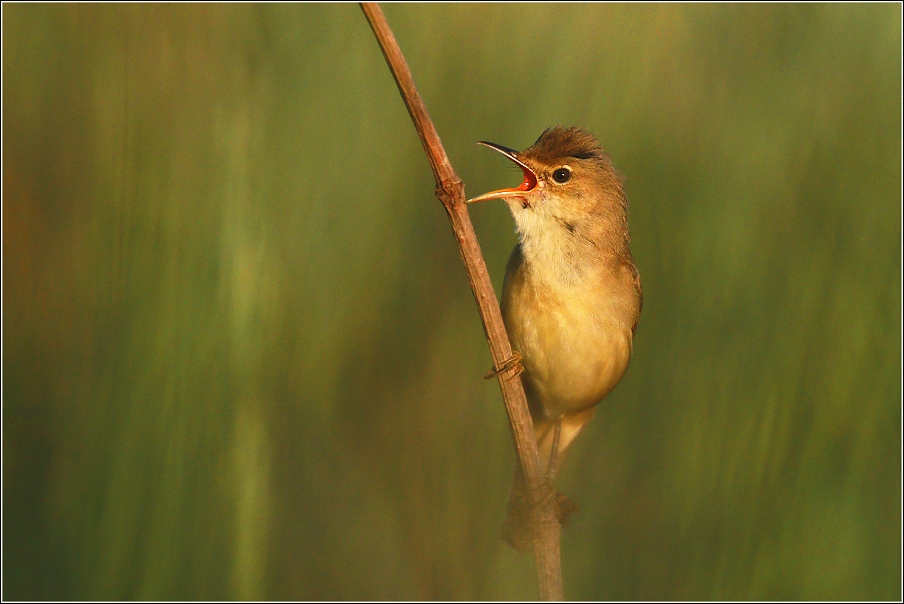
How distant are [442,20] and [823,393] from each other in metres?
1.54

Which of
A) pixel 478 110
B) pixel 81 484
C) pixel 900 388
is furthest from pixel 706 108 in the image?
pixel 81 484

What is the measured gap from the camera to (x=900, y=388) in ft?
5.61

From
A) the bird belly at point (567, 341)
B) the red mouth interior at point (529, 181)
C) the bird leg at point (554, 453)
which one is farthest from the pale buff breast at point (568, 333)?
the bird leg at point (554, 453)

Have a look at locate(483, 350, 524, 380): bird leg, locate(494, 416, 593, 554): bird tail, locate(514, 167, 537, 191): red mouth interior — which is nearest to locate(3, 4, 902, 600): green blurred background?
locate(494, 416, 593, 554): bird tail

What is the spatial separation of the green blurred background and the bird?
4.9 inches

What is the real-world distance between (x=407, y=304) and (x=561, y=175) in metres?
0.66

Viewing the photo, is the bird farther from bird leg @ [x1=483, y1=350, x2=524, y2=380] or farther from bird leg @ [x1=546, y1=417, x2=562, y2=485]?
bird leg @ [x1=546, y1=417, x2=562, y2=485]

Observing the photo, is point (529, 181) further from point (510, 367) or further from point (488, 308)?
point (488, 308)

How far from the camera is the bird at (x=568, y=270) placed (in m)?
2.12

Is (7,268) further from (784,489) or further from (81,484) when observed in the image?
(784,489)

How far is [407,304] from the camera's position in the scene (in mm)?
2479

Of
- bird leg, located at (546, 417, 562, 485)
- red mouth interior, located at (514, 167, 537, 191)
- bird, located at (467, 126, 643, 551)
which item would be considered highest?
red mouth interior, located at (514, 167, 537, 191)

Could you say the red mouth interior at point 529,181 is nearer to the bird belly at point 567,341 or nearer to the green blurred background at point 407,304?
the green blurred background at point 407,304

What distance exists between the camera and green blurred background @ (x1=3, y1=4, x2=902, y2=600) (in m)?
1.40
